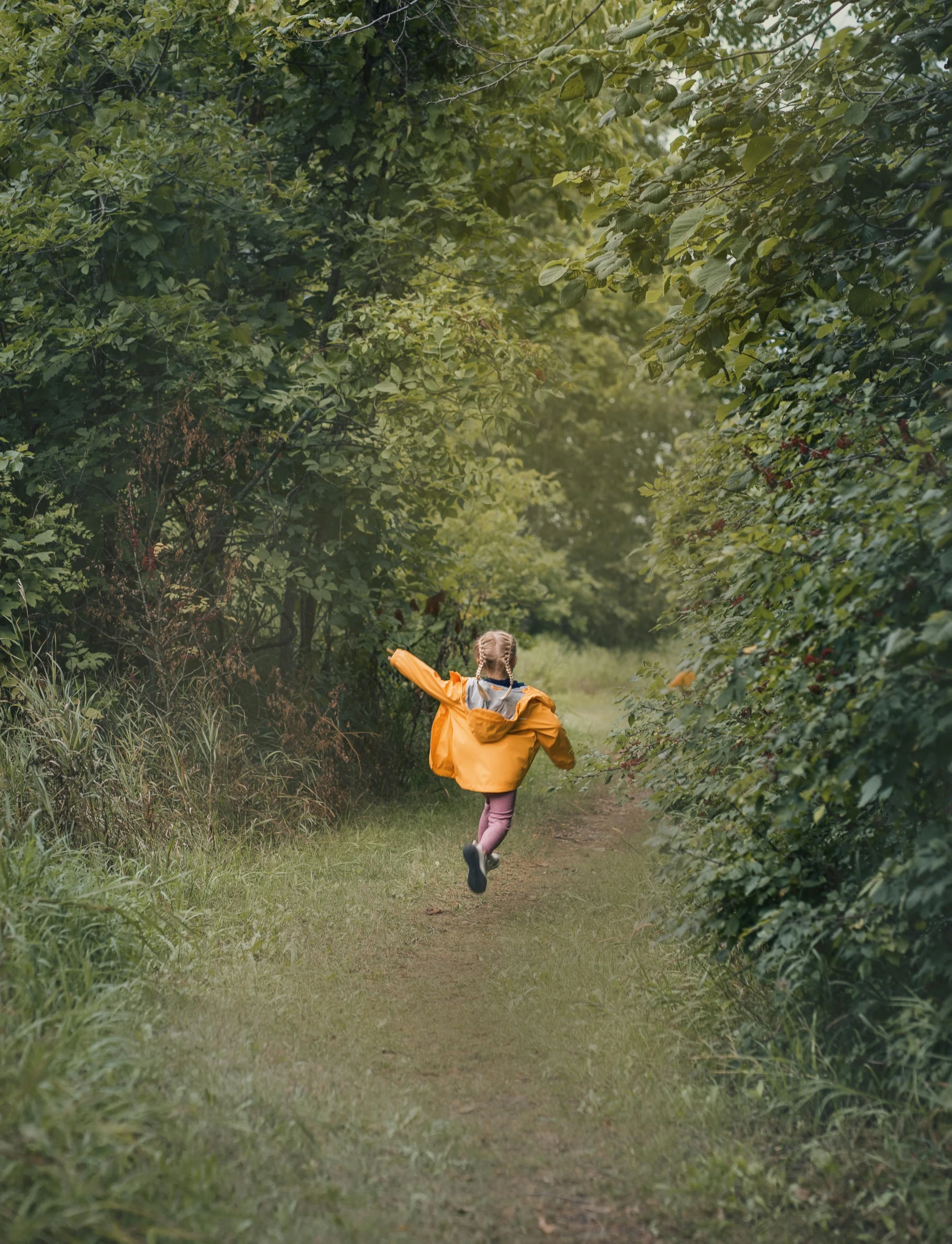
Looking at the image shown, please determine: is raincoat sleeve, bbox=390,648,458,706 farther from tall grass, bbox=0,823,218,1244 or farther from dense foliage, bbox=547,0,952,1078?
tall grass, bbox=0,823,218,1244

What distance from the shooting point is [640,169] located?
480 cm

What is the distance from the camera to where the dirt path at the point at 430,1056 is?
3.22m

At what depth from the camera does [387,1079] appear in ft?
13.3

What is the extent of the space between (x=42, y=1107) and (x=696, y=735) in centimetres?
294

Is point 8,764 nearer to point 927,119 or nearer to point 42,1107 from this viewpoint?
point 42,1107

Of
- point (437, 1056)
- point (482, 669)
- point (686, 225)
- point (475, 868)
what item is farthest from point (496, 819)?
point (686, 225)

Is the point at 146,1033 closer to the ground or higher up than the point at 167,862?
higher up

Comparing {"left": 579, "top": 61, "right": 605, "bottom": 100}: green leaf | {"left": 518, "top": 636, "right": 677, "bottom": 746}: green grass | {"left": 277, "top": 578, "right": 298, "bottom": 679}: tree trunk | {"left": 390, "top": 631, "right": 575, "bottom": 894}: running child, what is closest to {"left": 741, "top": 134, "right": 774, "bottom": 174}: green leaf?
{"left": 579, "top": 61, "right": 605, "bottom": 100}: green leaf

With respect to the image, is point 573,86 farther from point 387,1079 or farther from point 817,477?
point 387,1079

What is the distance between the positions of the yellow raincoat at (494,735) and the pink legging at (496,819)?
0.16ft

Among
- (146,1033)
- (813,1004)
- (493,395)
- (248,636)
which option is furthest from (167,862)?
(493,395)

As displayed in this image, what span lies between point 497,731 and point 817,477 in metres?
2.81

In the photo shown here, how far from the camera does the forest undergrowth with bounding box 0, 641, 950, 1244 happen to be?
→ 306cm

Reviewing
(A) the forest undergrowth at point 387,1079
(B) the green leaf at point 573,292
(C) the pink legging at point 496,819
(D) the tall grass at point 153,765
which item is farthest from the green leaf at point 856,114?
A: (D) the tall grass at point 153,765
